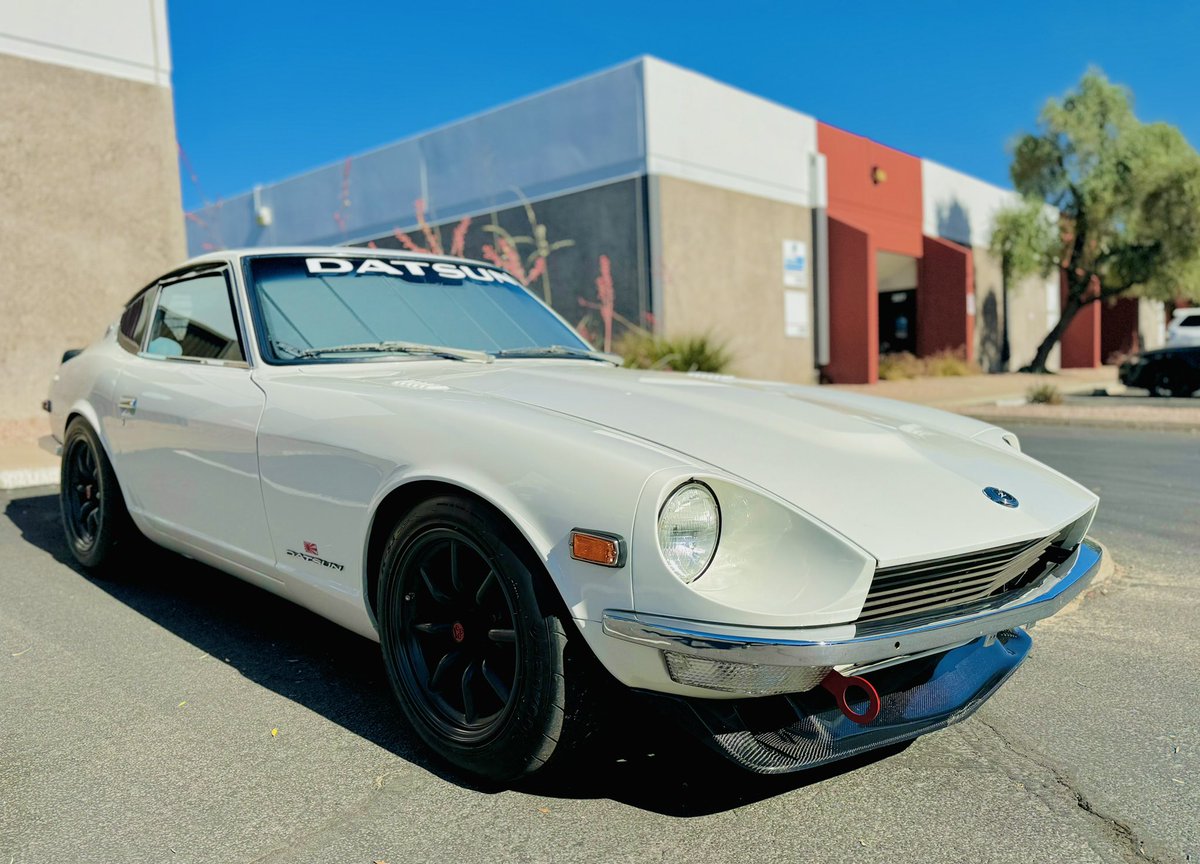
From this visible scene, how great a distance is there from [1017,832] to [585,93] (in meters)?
15.8

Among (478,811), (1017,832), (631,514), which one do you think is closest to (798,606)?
(631,514)

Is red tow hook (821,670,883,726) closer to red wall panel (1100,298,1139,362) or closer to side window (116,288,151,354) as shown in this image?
side window (116,288,151,354)

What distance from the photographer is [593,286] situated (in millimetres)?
17172

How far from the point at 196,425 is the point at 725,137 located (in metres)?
15.3

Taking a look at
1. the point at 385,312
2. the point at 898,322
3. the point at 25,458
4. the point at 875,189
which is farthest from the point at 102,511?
the point at 898,322

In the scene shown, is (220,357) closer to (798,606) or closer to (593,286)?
(798,606)

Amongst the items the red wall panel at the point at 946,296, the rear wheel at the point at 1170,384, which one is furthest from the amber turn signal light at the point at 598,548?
the red wall panel at the point at 946,296

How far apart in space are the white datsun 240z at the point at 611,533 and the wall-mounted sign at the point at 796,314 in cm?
1587

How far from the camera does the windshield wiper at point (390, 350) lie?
3223 millimetres

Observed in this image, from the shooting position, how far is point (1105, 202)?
74.9ft

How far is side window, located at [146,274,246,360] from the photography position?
3.47 m

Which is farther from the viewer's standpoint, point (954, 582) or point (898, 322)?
point (898, 322)

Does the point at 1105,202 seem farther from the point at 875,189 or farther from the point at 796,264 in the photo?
the point at 796,264

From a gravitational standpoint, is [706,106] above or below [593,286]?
above
